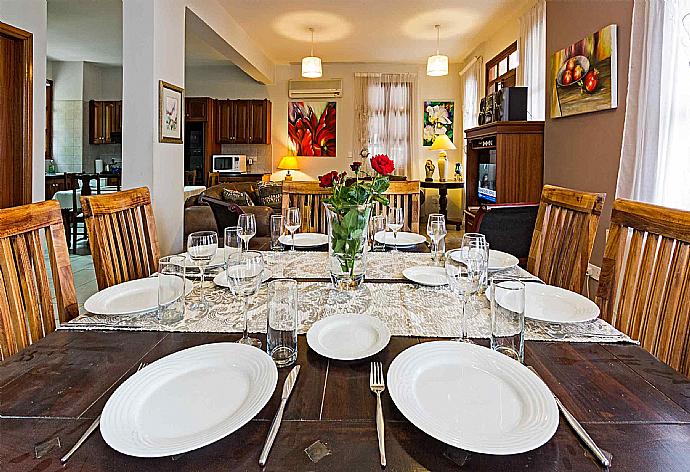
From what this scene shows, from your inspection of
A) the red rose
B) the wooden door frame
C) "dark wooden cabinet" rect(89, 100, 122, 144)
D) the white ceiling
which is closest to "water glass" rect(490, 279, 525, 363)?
the red rose

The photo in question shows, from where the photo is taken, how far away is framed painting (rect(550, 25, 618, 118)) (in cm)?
333

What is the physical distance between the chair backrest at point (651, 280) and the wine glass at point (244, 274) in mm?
977

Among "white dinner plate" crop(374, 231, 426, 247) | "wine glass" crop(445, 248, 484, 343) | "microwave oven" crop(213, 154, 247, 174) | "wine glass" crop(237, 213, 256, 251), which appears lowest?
"white dinner plate" crop(374, 231, 426, 247)

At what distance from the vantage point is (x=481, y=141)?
5.40 m

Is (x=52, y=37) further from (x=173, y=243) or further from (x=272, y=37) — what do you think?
(x=173, y=243)

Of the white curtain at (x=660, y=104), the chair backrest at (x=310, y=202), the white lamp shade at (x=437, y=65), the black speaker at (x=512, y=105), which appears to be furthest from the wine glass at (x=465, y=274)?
the white lamp shade at (x=437, y=65)

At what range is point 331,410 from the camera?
759 millimetres

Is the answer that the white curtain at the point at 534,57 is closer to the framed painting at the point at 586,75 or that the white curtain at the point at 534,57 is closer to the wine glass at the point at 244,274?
the framed painting at the point at 586,75

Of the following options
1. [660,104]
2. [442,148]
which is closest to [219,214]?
[660,104]

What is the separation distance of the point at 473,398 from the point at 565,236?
1.23 meters

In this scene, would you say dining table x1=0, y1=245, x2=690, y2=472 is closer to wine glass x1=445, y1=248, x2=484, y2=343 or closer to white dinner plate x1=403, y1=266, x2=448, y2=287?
wine glass x1=445, y1=248, x2=484, y2=343

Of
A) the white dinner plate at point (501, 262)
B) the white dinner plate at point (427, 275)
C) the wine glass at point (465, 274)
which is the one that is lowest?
the white dinner plate at point (427, 275)

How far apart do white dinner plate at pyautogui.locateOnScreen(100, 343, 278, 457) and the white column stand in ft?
9.99

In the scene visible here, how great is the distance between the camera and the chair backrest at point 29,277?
112 centimetres
